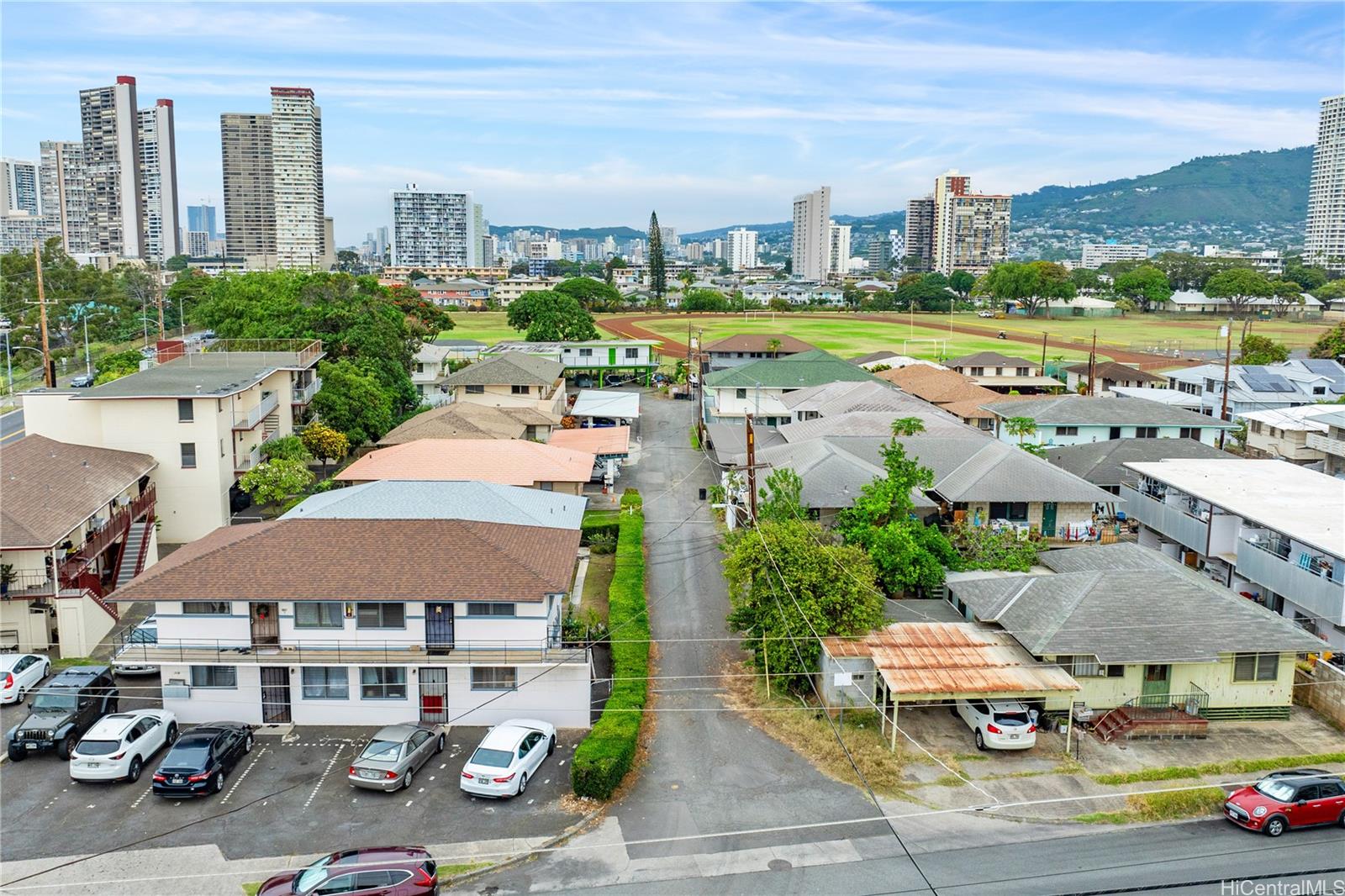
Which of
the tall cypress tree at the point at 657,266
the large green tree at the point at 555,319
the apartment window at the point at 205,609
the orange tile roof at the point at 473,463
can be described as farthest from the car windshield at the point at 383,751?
the tall cypress tree at the point at 657,266

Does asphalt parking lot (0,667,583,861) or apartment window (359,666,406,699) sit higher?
apartment window (359,666,406,699)

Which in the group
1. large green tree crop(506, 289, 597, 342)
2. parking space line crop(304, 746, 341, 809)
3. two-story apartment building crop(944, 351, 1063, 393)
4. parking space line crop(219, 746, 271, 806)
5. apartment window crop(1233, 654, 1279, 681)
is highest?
large green tree crop(506, 289, 597, 342)

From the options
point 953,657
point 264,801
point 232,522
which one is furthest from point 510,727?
point 232,522

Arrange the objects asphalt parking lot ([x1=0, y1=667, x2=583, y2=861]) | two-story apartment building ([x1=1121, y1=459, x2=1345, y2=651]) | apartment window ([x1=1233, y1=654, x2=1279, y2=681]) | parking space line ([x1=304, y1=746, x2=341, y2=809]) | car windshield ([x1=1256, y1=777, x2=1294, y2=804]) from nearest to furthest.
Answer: asphalt parking lot ([x1=0, y1=667, x2=583, y2=861])
car windshield ([x1=1256, y1=777, x2=1294, y2=804])
parking space line ([x1=304, y1=746, x2=341, y2=809])
apartment window ([x1=1233, y1=654, x2=1279, y2=681])
two-story apartment building ([x1=1121, y1=459, x2=1345, y2=651])

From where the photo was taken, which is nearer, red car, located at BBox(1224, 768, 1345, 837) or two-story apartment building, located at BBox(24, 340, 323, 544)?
red car, located at BBox(1224, 768, 1345, 837)

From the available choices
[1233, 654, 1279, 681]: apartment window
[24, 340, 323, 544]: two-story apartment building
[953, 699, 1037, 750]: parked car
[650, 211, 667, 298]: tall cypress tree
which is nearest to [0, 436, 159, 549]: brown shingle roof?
[24, 340, 323, 544]: two-story apartment building

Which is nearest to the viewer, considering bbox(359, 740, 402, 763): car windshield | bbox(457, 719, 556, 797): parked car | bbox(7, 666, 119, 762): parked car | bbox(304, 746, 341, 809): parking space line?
bbox(457, 719, 556, 797): parked car

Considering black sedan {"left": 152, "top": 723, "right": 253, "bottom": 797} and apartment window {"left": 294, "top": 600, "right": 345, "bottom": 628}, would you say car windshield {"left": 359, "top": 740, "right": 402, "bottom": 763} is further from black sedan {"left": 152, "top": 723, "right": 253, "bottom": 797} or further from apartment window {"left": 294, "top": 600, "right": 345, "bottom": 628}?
apartment window {"left": 294, "top": 600, "right": 345, "bottom": 628}
